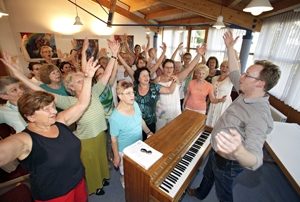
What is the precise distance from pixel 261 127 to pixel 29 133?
169cm

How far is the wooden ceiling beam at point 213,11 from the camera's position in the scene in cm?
425

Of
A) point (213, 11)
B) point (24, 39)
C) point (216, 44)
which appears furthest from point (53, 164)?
point (216, 44)

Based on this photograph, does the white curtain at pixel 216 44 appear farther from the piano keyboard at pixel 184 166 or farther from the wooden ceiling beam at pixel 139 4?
the piano keyboard at pixel 184 166

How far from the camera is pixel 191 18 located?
23.1 feet

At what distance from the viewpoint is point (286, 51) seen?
355 cm

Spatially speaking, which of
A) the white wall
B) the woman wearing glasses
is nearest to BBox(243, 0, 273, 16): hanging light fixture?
the woman wearing glasses

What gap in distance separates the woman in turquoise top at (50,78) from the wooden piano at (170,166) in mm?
1762

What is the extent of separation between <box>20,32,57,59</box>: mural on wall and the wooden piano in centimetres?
664

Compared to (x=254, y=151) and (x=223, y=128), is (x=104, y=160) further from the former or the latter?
(x=254, y=151)

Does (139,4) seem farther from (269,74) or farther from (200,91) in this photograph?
(269,74)

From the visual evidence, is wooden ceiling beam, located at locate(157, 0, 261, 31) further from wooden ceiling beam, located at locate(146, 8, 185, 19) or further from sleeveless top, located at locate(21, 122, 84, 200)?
sleeveless top, located at locate(21, 122, 84, 200)

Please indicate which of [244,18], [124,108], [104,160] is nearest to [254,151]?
[124,108]

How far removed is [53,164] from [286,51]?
4792 millimetres

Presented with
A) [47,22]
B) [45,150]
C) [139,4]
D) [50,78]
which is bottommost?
[45,150]
